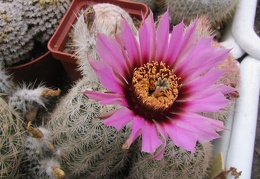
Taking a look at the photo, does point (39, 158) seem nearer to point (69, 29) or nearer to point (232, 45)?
point (69, 29)

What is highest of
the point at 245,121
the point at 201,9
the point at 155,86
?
the point at 155,86

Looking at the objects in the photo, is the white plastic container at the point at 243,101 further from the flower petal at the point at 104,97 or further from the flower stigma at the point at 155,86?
the flower petal at the point at 104,97

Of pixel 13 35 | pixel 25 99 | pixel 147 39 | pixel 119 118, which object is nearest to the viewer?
pixel 119 118

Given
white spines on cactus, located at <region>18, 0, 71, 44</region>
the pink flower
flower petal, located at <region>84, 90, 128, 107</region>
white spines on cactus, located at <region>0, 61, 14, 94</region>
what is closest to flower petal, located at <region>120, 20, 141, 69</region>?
the pink flower

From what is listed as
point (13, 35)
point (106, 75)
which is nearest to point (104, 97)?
point (106, 75)

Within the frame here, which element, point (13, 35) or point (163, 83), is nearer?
point (163, 83)

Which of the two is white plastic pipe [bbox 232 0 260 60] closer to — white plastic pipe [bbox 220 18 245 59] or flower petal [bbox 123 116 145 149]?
white plastic pipe [bbox 220 18 245 59]

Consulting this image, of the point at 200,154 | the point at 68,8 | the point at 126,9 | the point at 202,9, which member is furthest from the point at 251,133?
the point at 68,8

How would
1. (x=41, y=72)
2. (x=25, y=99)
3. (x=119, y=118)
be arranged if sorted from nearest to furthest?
(x=119, y=118)
(x=25, y=99)
(x=41, y=72)
